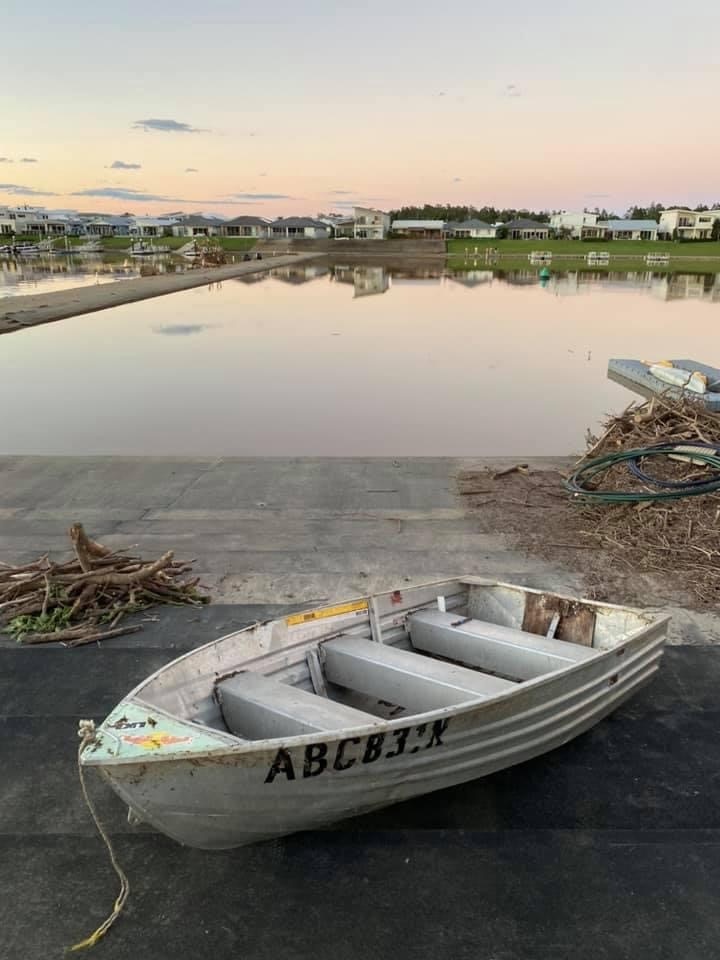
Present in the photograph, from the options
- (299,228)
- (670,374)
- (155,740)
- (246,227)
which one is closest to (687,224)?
(299,228)

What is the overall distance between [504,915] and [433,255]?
4907 inches

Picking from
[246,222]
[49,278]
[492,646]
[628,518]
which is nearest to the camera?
[492,646]

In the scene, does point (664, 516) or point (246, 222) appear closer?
point (664, 516)

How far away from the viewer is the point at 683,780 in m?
5.18

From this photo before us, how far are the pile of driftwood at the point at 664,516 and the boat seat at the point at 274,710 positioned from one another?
5310 millimetres

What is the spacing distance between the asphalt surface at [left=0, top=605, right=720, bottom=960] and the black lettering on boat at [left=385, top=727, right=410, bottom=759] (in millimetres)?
716

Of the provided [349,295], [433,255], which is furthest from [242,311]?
[433,255]

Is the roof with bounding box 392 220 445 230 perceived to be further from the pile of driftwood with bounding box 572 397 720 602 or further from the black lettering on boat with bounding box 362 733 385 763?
the black lettering on boat with bounding box 362 733 385 763

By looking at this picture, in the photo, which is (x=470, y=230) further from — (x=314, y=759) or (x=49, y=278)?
(x=314, y=759)

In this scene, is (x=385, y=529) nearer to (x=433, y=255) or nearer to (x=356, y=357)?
(x=356, y=357)

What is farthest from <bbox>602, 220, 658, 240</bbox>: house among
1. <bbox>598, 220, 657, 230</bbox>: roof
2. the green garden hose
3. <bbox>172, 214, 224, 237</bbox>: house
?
the green garden hose

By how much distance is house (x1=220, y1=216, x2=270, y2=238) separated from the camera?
163 m

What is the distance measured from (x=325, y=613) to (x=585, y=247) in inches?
5233

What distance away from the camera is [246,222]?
165375 millimetres
